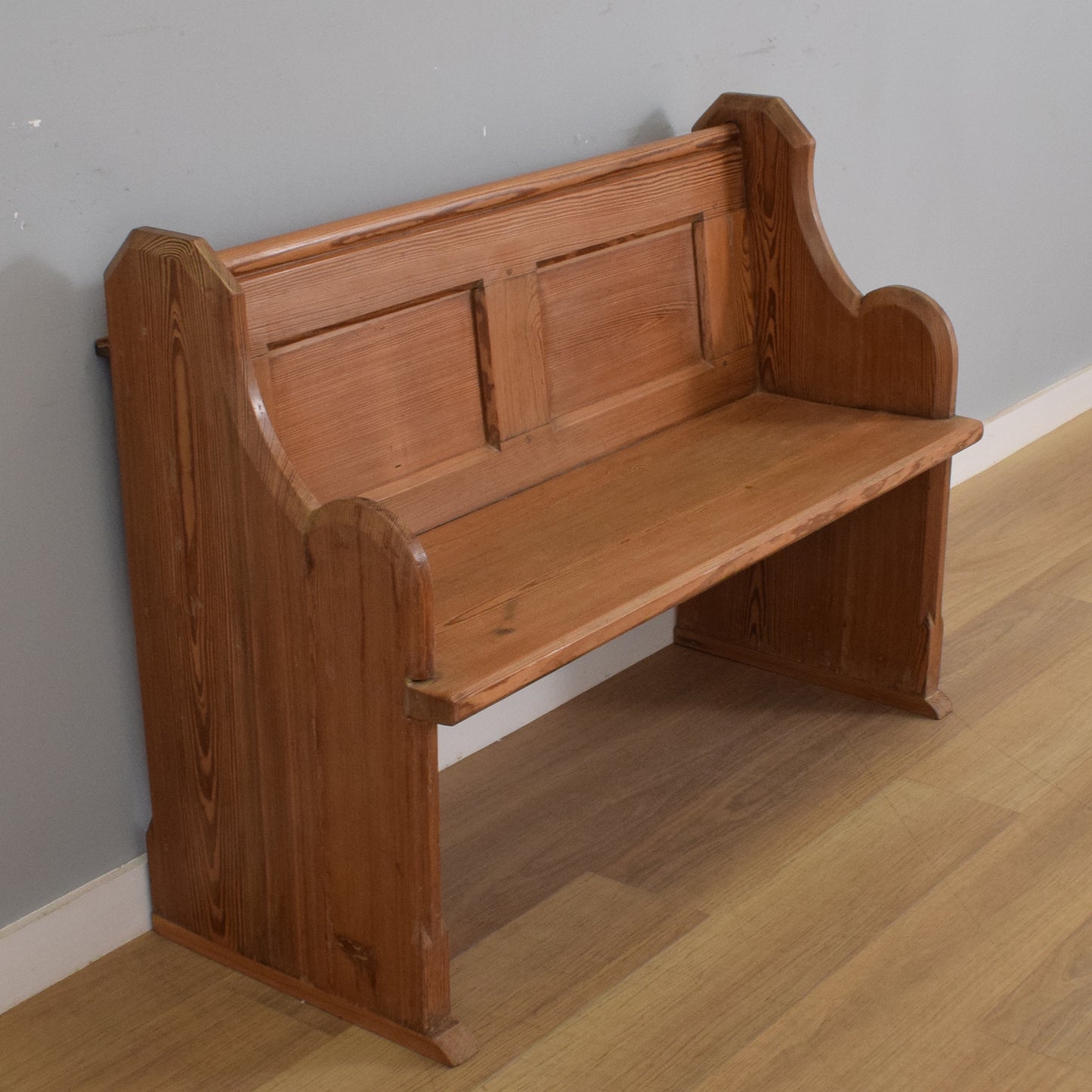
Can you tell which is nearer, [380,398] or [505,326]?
[380,398]

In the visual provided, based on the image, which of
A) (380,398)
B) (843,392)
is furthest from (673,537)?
(843,392)

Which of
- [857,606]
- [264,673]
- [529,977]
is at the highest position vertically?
[264,673]

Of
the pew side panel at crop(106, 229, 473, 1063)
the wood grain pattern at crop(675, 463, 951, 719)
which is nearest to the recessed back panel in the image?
the pew side panel at crop(106, 229, 473, 1063)

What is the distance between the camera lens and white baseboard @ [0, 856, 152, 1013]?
2064 millimetres

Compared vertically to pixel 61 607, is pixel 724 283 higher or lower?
higher

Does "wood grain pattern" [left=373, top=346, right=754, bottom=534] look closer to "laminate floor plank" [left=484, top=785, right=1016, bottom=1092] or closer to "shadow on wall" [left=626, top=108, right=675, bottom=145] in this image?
"shadow on wall" [left=626, top=108, right=675, bottom=145]

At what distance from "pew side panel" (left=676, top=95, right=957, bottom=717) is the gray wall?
0.81 feet

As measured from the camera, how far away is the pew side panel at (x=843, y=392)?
8.56 feet

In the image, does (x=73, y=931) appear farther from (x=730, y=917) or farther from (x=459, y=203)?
(x=459, y=203)

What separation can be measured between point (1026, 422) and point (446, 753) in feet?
6.86

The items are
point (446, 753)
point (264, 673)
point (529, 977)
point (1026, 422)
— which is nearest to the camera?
point (264, 673)

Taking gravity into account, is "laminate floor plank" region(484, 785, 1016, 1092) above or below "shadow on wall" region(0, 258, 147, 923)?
below

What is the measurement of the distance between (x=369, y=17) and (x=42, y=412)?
736mm

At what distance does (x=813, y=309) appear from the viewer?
2697mm
